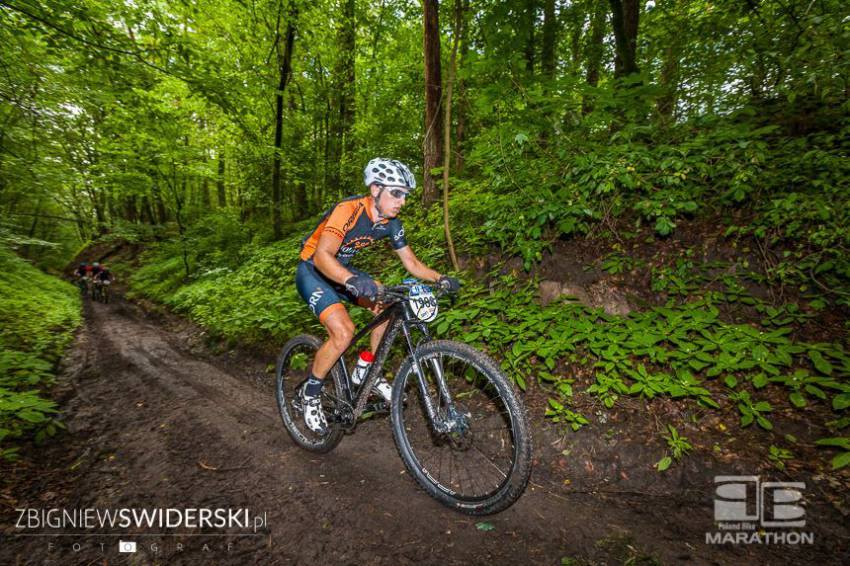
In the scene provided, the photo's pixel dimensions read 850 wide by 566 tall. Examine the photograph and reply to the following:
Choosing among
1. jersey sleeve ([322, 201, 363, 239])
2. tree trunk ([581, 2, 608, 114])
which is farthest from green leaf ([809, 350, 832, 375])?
tree trunk ([581, 2, 608, 114])

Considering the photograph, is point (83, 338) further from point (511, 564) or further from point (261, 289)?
point (511, 564)

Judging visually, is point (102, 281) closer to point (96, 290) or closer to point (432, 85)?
point (96, 290)

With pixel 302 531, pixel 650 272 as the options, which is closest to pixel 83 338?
pixel 302 531

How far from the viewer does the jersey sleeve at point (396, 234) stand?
12.0 ft

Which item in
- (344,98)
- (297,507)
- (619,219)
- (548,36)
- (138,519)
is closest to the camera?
(138,519)

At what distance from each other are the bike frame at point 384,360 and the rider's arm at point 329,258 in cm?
57

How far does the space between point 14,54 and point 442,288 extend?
26.9ft

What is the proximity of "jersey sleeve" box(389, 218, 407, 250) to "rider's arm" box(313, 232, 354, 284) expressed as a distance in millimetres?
647

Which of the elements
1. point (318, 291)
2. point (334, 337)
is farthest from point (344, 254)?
point (334, 337)

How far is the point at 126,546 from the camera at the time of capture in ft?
7.96

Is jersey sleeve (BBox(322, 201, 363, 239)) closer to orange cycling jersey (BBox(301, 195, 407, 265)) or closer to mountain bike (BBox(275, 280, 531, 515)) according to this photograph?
orange cycling jersey (BBox(301, 195, 407, 265))

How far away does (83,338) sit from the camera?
9.18 m

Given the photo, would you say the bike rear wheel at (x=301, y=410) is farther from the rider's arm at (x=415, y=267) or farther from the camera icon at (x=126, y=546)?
the camera icon at (x=126, y=546)

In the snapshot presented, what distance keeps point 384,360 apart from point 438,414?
2.41ft
